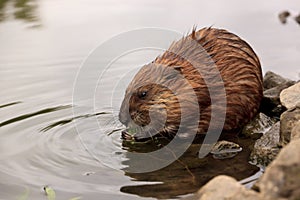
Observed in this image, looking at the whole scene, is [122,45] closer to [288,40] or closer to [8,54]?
[8,54]

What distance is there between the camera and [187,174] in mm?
4070

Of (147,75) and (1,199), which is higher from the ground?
(147,75)

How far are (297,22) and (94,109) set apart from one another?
394 centimetres

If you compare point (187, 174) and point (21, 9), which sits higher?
point (21, 9)

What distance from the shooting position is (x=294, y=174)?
8.34 ft

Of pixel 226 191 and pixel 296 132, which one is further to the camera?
pixel 296 132

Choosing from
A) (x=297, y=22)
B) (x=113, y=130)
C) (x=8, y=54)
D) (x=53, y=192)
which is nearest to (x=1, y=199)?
(x=53, y=192)

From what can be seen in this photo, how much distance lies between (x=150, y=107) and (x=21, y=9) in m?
5.43

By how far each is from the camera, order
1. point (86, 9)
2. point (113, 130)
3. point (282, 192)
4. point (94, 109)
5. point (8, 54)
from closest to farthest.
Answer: point (282, 192) → point (113, 130) → point (94, 109) → point (8, 54) → point (86, 9)

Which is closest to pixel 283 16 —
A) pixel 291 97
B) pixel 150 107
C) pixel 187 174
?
pixel 291 97

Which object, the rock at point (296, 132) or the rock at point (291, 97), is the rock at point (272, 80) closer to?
the rock at point (291, 97)

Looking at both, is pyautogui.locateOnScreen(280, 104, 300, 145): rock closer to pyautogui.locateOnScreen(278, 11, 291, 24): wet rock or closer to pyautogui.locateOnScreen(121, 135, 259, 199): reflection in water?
pyautogui.locateOnScreen(121, 135, 259, 199): reflection in water

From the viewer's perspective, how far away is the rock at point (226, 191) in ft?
8.86

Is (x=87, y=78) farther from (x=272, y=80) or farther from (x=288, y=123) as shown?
(x=288, y=123)
